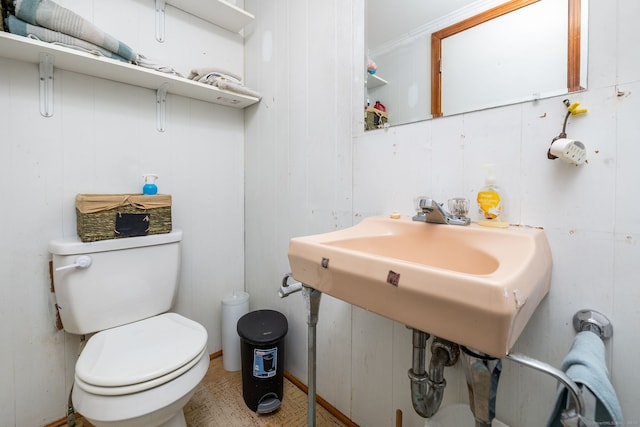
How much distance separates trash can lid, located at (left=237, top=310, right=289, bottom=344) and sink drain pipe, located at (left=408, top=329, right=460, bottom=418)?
62 cm

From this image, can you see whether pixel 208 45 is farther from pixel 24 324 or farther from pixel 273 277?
pixel 24 324

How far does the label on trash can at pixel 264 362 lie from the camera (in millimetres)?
1142

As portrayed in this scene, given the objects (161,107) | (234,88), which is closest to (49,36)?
(161,107)

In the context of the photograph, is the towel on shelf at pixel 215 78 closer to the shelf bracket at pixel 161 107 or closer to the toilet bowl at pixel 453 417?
the shelf bracket at pixel 161 107

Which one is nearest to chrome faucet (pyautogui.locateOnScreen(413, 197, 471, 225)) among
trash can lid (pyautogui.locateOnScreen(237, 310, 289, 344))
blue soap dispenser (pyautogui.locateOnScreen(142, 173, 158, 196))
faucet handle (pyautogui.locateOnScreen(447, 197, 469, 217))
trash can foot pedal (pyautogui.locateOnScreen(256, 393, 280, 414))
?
faucet handle (pyautogui.locateOnScreen(447, 197, 469, 217))

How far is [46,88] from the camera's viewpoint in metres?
1.05

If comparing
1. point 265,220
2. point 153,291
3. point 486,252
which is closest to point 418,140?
point 486,252

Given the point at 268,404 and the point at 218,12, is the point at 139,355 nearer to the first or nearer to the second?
the point at 268,404

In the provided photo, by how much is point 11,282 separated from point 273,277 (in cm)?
103

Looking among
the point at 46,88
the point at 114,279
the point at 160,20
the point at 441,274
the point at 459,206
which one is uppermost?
the point at 160,20

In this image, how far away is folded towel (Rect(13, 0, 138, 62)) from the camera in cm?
89

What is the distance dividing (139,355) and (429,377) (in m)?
0.91

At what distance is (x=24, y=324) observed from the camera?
105cm

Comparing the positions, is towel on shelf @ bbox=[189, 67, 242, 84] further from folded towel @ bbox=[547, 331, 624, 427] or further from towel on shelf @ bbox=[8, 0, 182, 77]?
folded towel @ bbox=[547, 331, 624, 427]
